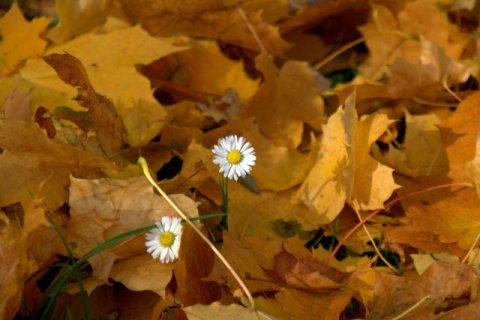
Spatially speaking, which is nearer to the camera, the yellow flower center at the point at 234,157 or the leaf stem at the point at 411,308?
the leaf stem at the point at 411,308

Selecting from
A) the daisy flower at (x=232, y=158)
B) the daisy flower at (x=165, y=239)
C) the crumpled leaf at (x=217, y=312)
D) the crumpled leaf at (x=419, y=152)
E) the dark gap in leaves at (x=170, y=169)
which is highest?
the daisy flower at (x=232, y=158)

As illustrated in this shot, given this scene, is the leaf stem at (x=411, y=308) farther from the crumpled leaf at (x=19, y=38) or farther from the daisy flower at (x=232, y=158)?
the crumpled leaf at (x=19, y=38)

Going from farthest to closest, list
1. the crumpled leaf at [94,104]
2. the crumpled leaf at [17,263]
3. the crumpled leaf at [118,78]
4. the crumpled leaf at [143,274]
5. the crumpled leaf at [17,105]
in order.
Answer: the crumpled leaf at [118,78]
the crumpled leaf at [17,105]
the crumpled leaf at [94,104]
the crumpled leaf at [143,274]
the crumpled leaf at [17,263]

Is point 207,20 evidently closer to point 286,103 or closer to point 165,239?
point 286,103

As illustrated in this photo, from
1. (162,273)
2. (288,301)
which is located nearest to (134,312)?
(162,273)

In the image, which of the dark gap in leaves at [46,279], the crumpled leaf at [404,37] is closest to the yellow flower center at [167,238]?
the dark gap in leaves at [46,279]

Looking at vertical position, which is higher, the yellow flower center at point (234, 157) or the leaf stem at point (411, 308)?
the yellow flower center at point (234, 157)

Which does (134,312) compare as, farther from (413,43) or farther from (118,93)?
Result: (413,43)

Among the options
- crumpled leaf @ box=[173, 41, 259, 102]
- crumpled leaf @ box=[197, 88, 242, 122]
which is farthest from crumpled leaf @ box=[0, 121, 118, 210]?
crumpled leaf @ box=[173, 41, 259, 102]
